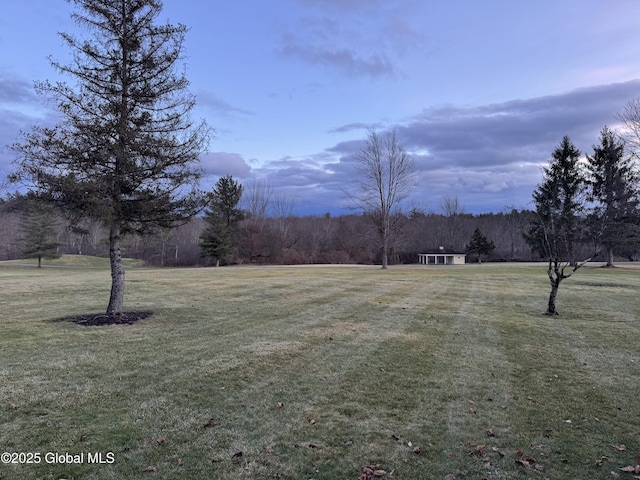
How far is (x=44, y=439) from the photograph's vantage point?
12.1ft

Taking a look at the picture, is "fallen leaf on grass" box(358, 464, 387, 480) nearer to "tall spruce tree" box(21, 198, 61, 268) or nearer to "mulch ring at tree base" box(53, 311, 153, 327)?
"mulch ring at tree base" box(53, 311, 153, 327)

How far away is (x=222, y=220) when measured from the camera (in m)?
50.8

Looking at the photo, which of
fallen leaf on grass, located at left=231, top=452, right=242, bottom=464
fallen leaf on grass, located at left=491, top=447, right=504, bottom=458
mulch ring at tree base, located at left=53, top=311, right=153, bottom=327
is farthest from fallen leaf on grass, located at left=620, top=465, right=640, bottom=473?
mulch ring at tree base, located at left=53, top=311, right=153, bottom=327

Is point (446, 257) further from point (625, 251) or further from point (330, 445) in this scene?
point (330, 445)

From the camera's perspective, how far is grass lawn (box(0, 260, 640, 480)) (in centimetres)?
348

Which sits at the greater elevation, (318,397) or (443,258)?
(443,258)

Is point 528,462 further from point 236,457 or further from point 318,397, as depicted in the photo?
point 236,457

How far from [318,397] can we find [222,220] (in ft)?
156

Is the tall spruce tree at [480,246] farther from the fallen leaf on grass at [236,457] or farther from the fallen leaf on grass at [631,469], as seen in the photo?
the fallen leaf on grass at [236,457]

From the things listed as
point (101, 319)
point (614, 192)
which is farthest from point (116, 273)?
point (614, 192)

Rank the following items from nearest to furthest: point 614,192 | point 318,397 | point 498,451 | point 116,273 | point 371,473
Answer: point 371,473, point 498,451, point 318,397, point 116,273, point 614,192

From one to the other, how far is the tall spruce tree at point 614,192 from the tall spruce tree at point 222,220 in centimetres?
3606

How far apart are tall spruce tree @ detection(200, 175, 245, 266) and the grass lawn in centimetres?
3748

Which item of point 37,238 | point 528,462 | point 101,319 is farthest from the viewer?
point 37,238
